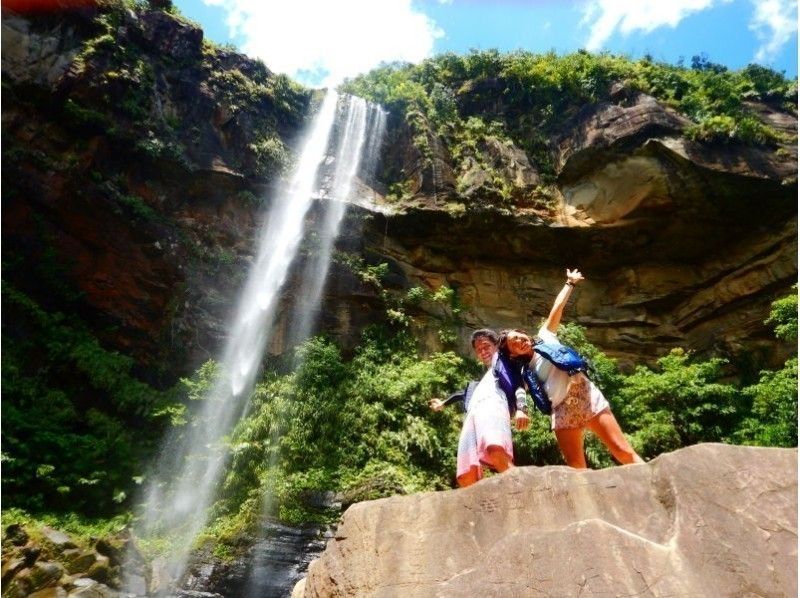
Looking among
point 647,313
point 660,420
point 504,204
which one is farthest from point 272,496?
point 647,313

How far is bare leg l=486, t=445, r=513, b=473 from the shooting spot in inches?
137

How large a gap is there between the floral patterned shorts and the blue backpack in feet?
0.26

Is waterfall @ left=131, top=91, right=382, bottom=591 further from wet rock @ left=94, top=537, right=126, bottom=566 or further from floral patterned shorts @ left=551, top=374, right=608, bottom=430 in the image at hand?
floral patterned shorts @ left=551, top=374, right=608, bottom=430

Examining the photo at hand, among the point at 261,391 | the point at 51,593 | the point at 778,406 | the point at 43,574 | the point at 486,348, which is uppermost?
the point at 261,391

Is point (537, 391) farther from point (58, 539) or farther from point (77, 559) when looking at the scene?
point (58, 539)

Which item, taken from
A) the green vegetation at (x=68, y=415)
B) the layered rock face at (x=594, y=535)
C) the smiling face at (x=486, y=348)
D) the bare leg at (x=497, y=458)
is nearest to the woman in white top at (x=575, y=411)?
the smiling face at (x=486, y=348)

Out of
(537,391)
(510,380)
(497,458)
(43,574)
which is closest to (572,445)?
(537,391)

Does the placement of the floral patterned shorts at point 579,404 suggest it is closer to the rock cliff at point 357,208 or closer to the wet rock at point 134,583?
the wet rock at point 134,583

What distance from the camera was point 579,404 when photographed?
3.86 metres

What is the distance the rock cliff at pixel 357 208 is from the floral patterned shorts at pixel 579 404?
8.86 m

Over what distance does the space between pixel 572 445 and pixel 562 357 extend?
62 centimetres

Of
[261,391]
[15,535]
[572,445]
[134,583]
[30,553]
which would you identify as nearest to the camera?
[572,445]

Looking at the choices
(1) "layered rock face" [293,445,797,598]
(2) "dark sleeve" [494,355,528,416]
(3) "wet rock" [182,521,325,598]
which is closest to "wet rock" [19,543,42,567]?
(3) "wet rock" [182,521,325,598]

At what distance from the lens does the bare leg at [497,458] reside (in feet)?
11.4
